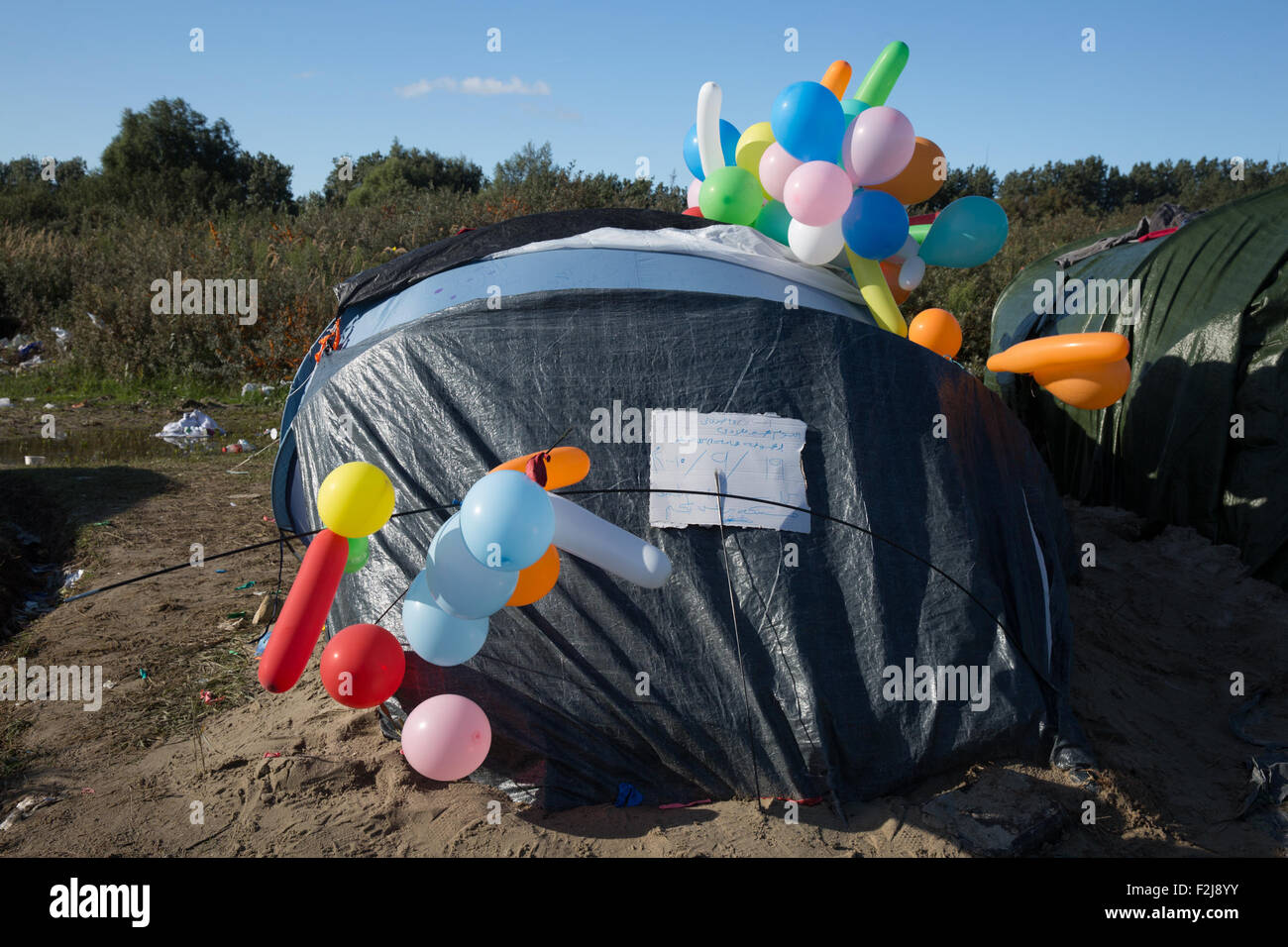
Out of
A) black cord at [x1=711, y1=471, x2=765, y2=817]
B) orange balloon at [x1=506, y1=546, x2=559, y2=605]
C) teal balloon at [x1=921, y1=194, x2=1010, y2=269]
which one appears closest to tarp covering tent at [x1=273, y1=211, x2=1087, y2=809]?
black cord at [x1=711, y1=471, x2=765, y2=817]

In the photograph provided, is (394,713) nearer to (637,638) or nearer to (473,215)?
(637,638)

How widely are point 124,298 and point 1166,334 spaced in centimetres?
1182

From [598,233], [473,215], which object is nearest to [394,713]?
[598,233]

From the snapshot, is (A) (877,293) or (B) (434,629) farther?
(A) (877,293)

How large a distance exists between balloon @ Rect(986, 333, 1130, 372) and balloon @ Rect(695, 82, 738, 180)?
1852 millimetres

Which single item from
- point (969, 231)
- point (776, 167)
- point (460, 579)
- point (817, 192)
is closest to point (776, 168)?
point (776, 167)

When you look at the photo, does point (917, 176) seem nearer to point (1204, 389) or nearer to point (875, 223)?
point (875, 223)

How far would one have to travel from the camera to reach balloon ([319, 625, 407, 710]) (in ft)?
9.05

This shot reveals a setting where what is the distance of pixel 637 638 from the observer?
3.31m

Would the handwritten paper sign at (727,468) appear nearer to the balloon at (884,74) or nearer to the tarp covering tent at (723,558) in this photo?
the tarp covering tent at (723,558)

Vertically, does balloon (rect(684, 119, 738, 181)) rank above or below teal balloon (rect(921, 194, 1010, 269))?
above

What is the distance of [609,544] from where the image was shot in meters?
2.78

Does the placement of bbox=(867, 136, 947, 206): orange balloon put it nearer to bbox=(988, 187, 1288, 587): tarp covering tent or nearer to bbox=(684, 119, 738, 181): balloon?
bbox=(684, 119, 738, 181): balloon

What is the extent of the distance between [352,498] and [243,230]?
1205cm
